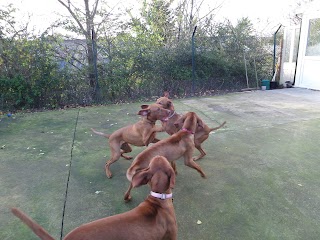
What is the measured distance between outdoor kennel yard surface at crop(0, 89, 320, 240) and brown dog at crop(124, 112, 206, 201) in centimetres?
44

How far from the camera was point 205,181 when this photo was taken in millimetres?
3492

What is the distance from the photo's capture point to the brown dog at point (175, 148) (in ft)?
9.38

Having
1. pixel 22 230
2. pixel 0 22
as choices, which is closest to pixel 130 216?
pixel 22 230

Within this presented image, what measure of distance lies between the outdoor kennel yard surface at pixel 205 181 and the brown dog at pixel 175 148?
44 cm

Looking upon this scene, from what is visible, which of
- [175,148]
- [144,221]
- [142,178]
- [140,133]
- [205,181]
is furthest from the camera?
[140,133]

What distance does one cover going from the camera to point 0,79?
8.00m

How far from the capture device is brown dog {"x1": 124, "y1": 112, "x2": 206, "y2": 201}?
9.38 feet

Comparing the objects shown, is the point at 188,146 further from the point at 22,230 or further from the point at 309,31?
the point at 309,31

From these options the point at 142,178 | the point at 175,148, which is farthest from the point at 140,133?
the point at 142,178

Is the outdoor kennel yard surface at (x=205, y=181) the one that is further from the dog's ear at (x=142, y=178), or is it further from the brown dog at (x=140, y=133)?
the dog's ear at (x=142, y=178)

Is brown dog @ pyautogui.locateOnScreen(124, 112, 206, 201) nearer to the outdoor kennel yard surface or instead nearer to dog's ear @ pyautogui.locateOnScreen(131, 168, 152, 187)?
the outdoor kennel yard surface

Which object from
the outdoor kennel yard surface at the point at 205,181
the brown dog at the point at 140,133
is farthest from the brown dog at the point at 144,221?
the brown dog at the point at 140,133

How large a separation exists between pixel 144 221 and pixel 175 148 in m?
1.38

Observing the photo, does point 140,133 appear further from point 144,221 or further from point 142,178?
point 144,221
